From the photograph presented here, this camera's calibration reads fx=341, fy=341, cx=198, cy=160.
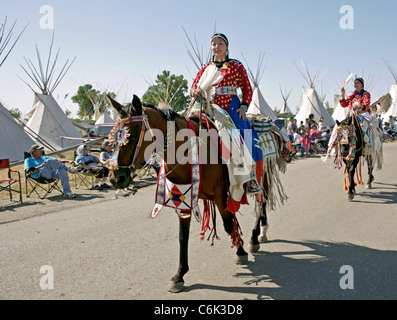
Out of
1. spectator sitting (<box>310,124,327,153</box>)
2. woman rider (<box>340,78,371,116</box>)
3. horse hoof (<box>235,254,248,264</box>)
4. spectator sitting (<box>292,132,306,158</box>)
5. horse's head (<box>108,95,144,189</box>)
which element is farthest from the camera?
spectator sitting (<box>310,124,327,153</box>)

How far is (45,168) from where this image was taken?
8.96 meters

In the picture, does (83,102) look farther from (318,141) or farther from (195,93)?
(195,93)

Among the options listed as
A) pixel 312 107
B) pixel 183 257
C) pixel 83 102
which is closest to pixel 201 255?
pixel 183 257

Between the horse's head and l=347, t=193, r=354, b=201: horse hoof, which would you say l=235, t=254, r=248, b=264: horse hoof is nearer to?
the horse's head

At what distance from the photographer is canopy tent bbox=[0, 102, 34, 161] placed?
36.3 ft

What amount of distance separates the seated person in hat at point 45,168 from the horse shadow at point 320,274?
6062 mm

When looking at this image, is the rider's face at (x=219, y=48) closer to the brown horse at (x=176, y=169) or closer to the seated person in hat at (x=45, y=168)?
the brown horse at (x=176, y=169)

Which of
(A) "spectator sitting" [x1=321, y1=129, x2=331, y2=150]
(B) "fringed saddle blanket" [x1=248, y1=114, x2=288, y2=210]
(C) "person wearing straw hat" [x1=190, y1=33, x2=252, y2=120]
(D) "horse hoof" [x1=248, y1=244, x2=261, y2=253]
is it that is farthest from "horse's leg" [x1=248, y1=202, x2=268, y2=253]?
(A) "spectator sitting" [x1=321, y1=129, x2=331, y2=150]

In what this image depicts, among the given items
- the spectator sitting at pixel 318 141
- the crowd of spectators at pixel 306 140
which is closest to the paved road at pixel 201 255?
the crowd of spectators at pixel 306 140
